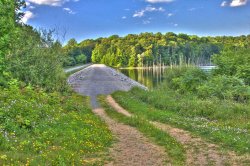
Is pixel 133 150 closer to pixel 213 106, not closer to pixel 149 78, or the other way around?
pixel 213 106

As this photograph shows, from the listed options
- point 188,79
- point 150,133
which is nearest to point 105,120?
point 150,133

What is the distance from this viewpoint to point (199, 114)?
28.3 meters

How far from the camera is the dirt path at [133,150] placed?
15492 millimetres

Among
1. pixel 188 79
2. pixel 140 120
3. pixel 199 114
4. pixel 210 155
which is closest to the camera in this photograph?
pixel 210 155

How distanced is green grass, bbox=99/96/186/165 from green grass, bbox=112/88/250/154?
174 centimetres

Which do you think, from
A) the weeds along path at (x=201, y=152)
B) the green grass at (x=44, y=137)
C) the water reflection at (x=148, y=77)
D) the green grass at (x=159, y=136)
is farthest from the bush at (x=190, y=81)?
the green grass at (x=44, y=137)

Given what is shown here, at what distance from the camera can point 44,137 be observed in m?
15.8

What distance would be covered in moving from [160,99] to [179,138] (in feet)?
48.9

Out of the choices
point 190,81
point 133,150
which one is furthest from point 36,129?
point 190,81

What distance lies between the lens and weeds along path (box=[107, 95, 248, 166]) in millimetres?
15484

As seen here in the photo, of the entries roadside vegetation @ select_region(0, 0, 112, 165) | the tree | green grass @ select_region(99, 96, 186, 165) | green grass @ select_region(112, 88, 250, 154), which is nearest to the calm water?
green grass @ select_region(112, 88, 250, 154)

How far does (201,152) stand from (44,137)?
721 centimetres

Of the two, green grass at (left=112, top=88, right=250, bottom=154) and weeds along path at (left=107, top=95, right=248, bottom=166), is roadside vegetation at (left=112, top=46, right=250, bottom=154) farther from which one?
weeds along path at (left=107, top=95, right=248, bottom=166)

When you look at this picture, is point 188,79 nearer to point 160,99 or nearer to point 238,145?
point 160,99
